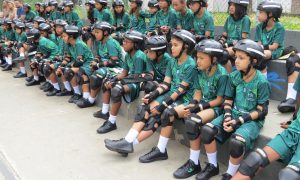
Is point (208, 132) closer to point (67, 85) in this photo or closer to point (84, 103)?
point (84, 103)

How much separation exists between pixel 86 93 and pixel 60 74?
76cm

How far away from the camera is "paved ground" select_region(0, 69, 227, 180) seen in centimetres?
409

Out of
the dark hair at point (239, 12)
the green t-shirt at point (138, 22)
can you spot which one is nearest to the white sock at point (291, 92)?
the dark hair at point (239, 12)

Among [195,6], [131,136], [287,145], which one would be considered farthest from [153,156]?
[195,6]

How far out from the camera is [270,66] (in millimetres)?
5000

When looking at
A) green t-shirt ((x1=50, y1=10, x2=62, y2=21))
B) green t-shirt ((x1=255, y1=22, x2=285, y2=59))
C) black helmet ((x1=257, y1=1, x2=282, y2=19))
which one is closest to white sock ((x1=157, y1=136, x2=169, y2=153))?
green t-shirt ((x1=255, y1=22, x2=285, y2=59))

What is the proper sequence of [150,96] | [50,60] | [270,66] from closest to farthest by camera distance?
1. [150,96]
2. [270,66]
3. [50,60]

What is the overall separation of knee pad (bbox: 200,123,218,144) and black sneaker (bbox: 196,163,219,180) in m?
0.32

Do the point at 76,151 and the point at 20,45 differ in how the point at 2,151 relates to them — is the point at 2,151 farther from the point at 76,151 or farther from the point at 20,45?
the point at 20,45

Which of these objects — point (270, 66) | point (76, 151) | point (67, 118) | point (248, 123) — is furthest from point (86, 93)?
point (248, 123)

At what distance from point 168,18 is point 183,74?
2.63m

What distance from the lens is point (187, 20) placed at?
252 inches

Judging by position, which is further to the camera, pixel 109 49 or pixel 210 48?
pixel 109 49

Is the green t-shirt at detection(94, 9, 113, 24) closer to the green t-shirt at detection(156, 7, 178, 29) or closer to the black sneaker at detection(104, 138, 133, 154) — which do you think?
the green t-shirt at detection(156, 7, 178, 29)
